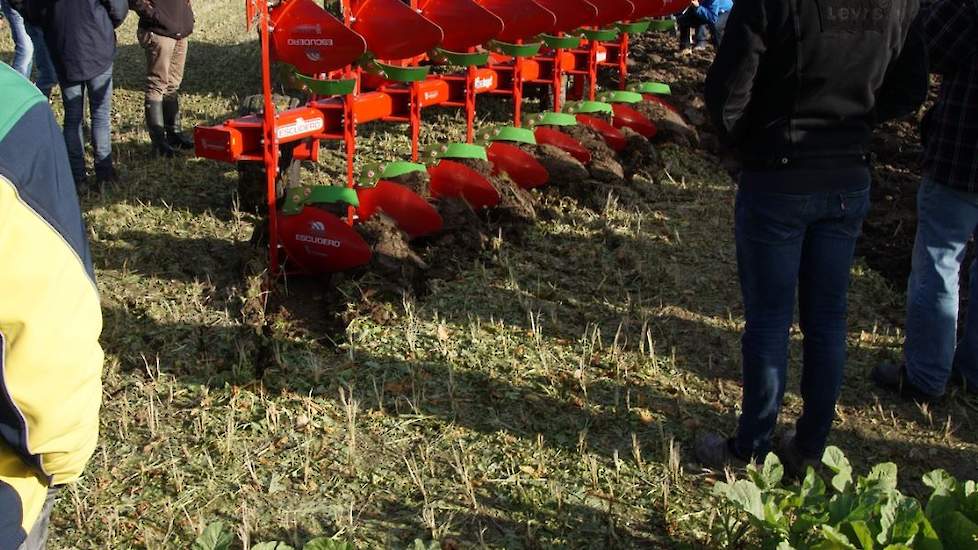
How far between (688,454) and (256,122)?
8.06 ft

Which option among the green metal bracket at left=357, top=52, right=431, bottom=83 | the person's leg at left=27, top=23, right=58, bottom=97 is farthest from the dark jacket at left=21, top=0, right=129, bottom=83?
the green metal bracket at left=357, top=52, right=431, bottom=83

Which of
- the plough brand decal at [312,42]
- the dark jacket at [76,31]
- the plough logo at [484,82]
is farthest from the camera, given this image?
the plough logo at [484,82]

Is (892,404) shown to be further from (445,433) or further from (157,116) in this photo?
(157,116)

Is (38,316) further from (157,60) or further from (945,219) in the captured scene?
(157,60)

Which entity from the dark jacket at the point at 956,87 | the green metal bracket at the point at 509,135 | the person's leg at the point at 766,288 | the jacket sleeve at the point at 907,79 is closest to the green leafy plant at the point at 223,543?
the person's leg at the point at 766,288

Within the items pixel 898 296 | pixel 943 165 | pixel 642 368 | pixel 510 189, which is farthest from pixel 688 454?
pixel 510 189

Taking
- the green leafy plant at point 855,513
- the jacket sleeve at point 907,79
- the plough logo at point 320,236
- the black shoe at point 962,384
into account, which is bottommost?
the black shoe at point 962,384

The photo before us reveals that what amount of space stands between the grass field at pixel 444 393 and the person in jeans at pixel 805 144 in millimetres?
540

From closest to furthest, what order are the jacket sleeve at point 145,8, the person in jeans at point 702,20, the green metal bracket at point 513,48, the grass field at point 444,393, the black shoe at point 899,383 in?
1. the grass field at point 444,393
2. the black shoe at point 899,383
3. the jacket sleeve at point 145,8
4. the green metal bracket at point 513,48
5. the person in jeans at point 702,20

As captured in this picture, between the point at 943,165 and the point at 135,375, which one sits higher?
the point at 943,165

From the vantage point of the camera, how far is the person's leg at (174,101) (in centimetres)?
627

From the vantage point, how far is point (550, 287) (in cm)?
448

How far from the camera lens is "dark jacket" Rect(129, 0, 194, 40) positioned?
589cm

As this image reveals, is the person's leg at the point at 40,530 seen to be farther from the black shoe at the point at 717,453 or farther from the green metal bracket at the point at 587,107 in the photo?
the green metal bracket at the point at 587,107
